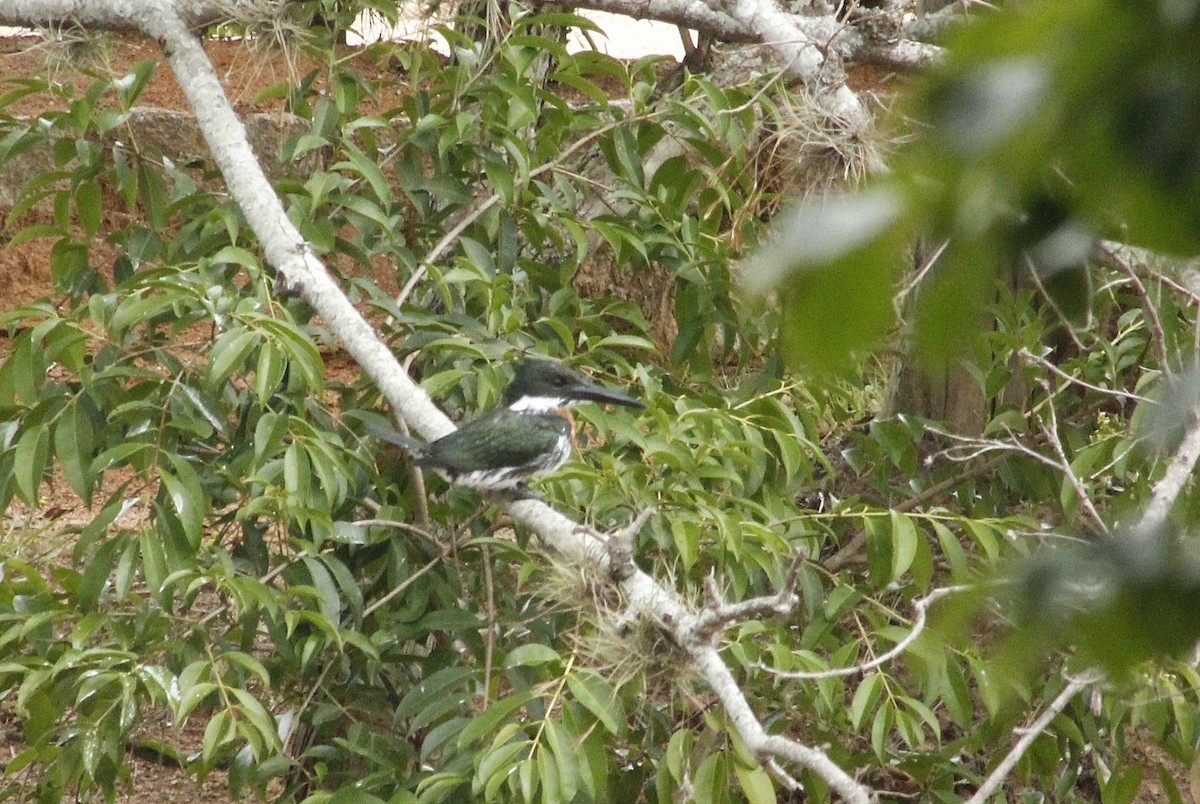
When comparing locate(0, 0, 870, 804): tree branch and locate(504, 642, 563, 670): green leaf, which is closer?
locate(0, 0, 870, 804): tree branch

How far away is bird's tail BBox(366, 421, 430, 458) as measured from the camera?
122 inches

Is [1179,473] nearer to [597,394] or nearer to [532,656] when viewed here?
[532,656]

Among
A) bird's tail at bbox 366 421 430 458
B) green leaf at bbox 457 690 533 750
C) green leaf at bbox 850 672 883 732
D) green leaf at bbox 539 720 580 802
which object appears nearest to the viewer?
green leaf at bbox 539 720 580 802

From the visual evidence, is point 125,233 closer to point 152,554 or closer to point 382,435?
point 382,435

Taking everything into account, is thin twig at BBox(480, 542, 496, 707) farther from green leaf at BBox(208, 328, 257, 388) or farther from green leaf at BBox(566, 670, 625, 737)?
green leaf at BBox(208, 328, 257, 388)

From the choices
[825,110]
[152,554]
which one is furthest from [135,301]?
[825,110]

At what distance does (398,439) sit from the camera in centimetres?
315

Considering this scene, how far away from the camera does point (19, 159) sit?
244 inches

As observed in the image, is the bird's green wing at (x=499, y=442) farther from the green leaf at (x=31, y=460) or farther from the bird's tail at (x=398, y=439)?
the green leaf at (x=31, y=460)

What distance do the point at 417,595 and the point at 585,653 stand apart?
819 millimetres

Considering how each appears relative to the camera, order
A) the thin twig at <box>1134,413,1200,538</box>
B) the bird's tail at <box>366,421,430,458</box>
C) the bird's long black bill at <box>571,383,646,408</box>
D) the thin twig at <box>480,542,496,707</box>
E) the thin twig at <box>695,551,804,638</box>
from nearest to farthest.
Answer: the thin twig at <box>695,551,804,638</box> → the thin twig at <box>1134,413,1200,538</box> → the thin twig at <box>480,542,496,707</box> → the bird's tail at <box>366,421,430,458</box> → the bird's long black bill at <box>571,383,646,408</box>

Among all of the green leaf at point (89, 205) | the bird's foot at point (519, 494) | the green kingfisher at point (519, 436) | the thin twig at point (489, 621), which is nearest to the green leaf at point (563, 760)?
the thin twig at point (489, 621)

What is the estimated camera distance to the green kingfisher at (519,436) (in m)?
3.16

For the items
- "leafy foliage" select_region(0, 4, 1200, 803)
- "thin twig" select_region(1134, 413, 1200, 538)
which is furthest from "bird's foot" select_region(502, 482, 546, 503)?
"thin twig" select_region(1134, 413, 1200, 538)
